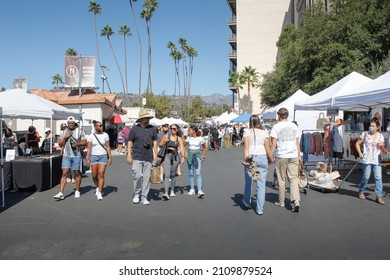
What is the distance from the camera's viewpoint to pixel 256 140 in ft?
22.1

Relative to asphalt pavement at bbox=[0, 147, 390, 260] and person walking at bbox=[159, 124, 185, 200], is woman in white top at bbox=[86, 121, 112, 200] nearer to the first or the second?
asphalt pavement at bbox=[0, 147, 390, 260]

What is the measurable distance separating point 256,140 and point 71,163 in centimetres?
437

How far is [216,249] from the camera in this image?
4688 mm

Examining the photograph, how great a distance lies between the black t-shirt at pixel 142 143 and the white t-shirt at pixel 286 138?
2550 millimetres

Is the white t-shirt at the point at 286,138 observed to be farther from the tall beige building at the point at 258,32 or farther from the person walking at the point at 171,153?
the tall beige building at the point at 258,32

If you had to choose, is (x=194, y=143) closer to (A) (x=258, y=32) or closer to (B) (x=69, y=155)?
(B) (x=69, y=155)

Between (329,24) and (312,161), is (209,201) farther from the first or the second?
(329,24)

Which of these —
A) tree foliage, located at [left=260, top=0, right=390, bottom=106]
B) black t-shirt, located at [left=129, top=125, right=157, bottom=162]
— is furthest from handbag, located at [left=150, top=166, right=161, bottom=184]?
tree foliage, located at [left=260, top=0, right=390, bottom=106]

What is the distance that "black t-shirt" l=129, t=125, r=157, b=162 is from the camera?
299 inches

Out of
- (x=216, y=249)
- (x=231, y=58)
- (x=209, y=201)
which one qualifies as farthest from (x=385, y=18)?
(x=231, y=58)

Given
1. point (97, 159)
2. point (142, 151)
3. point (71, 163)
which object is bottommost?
point (71, 163)

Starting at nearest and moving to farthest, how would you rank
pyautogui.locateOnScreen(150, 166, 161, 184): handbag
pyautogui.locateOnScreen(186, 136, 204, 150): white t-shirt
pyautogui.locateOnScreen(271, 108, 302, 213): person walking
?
1. pyautogui.locateOnScreen(271, 108, 302, 213): person walking
2. pyautogui.locateOnScreen(186, 136, 204, 150): white t-shirt
3. pyautogui.locateOnScreen(150, 166, 161, 184): handbag

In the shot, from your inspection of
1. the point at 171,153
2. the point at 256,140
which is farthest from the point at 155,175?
the point at 256,140

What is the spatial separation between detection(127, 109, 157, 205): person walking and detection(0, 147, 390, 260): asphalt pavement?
0.54 metres
